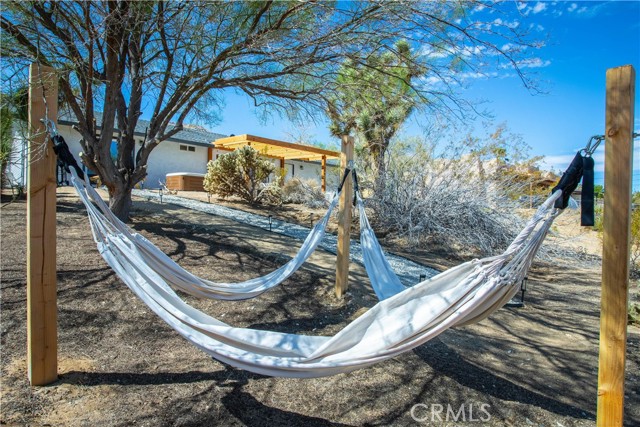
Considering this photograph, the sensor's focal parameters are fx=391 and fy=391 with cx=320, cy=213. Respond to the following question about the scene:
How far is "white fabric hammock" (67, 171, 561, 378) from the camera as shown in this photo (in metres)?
1.62

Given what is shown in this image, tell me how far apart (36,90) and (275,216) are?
229 inches

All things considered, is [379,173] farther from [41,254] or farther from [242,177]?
[41,254]

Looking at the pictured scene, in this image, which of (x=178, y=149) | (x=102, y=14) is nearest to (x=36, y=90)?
(x=102, y=14)

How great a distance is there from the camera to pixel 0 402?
1715 millimetres

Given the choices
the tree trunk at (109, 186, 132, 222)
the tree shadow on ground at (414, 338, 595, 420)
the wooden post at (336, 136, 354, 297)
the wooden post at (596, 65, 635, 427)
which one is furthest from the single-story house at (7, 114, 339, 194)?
the wooden post at (596, 65, 635, 427)

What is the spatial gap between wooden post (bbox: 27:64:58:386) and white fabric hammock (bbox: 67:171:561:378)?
35 cm

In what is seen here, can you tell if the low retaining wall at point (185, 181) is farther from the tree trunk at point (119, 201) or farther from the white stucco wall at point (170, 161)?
the tree trunk at point (119, 201)

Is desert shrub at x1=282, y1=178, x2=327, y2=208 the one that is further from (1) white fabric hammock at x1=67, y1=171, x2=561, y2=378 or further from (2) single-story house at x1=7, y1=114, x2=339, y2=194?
(1) white fabric hammock at x1=67, y1=171, x2=561, y2=378

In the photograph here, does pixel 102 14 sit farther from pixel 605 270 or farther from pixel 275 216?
pixel 275 216

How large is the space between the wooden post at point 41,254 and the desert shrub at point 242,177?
6.27 metres

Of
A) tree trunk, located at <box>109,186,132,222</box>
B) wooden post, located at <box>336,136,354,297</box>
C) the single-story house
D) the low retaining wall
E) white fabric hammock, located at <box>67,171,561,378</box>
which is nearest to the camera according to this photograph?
white fabric hammock, located at <box>67,171,561,378</box>

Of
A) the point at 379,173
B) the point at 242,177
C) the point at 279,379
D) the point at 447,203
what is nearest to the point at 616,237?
the point at 279,379

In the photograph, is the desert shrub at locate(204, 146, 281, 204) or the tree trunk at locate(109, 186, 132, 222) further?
the desert shrub at locate(204, 146, 281, 204)

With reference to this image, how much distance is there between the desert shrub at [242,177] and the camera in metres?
8.20
